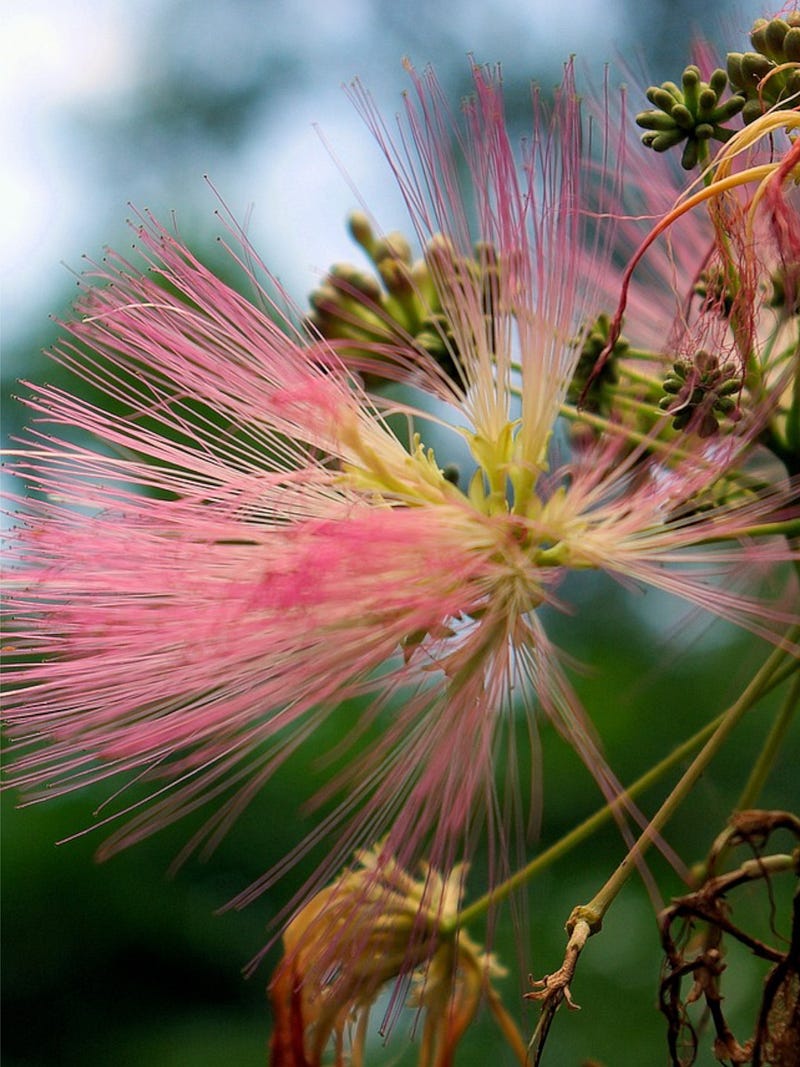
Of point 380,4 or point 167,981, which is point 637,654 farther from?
point 380,4

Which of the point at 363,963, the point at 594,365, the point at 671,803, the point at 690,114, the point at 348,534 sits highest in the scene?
the point at 690,114

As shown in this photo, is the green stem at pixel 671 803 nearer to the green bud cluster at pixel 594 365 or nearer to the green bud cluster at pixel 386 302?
the green bud cluster at pixel 594 365

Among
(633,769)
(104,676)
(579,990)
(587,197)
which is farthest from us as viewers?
(633,769)

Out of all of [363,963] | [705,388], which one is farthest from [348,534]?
[363,963]

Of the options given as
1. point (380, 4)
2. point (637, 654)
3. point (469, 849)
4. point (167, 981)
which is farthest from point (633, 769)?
point (380, 4)

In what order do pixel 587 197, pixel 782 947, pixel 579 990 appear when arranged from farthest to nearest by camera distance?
pixel 579 990 → pixel 782 947 → pixel 587 197

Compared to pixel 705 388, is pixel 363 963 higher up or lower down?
lower down

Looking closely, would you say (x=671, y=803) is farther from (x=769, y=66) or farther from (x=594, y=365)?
(x=769, y=66)
